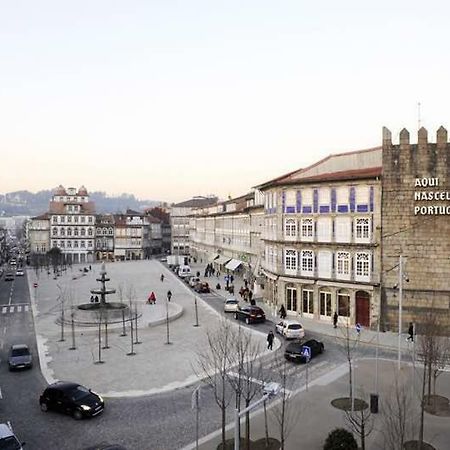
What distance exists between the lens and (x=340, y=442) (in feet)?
54.2

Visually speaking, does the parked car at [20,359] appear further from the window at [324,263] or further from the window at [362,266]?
the window at [362,266]

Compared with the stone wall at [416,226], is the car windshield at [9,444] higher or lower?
lower

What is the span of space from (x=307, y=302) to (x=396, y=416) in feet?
79.5

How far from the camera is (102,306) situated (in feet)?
145

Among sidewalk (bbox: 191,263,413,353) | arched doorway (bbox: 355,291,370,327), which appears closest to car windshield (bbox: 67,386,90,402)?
sidewalk (bbox: 191,263,413,353)

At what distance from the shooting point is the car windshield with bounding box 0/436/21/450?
55.1 ft

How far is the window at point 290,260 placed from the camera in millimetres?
44547

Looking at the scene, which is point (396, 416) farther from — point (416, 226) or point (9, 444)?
point (416, 226)

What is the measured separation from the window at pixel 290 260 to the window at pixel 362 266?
616cm

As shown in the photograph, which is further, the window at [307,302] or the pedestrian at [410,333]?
the window at [307,302]

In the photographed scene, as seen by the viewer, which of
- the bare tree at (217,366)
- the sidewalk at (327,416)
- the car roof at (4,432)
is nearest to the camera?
the car roof at (4,432)

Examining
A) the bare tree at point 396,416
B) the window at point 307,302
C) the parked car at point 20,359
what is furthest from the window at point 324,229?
the parked car at point 20,359

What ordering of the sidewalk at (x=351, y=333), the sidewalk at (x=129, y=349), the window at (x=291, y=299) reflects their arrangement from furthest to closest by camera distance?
the window at (x=291, y=299), the sidewalk at (x=351, y=333), the sidewalk at (x=129, y=349)

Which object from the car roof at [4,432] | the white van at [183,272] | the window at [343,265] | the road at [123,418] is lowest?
the white van at [183,272]
